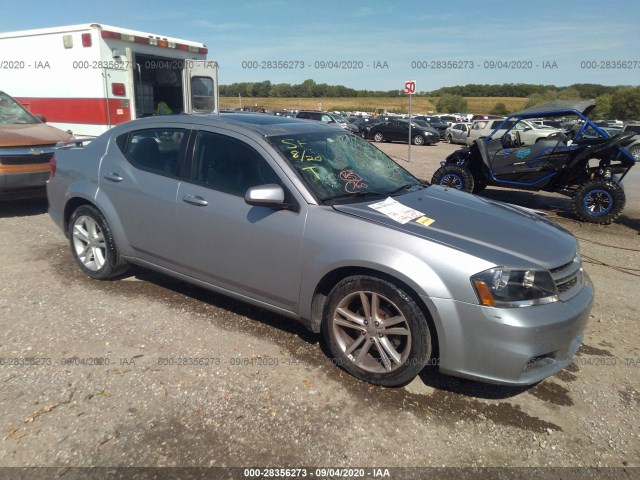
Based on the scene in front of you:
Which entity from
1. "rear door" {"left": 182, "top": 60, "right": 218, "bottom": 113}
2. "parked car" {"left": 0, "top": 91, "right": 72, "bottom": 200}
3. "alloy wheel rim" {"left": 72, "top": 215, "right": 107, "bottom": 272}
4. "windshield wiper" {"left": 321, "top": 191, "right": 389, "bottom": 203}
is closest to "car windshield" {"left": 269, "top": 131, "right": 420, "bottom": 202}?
→ "windshield wiper" {"left": 321, "top": 191, "right": 389, "bottom": 203}

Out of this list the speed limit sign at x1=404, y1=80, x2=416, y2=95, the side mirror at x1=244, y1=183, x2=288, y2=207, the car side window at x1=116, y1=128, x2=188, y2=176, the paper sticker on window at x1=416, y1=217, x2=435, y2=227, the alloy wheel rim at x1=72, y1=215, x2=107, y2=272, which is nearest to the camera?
the paper sticker on window at x1=416, y1=217, x2=435, y2=227

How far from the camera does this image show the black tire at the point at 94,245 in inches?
174

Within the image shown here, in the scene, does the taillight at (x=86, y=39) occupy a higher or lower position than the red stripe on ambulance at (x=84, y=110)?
higher

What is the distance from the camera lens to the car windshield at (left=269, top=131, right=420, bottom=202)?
342 centimetres

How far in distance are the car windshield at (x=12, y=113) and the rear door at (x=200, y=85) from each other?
3.12 m

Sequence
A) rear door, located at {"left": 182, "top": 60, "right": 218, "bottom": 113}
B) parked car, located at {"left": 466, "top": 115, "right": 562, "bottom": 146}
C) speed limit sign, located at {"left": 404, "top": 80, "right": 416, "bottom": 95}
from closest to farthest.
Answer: rear door, located at {"left": 182, "top": 60, "right": 218, "bottom": 113} → speed limit sign, located at {"left": 404, "top": 80, "right": 416, "bottom": 95} → parked car, located at {"left": 466, "top": 115, "right": 562, "bottom": 146}

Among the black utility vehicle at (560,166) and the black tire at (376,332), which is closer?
the black tire at (376,332)

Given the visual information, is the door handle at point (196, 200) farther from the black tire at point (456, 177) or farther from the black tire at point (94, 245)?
the black tire at point (456, 177)

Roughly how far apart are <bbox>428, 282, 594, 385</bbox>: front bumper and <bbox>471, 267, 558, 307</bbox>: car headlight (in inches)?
1.6

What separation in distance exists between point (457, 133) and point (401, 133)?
163 inches

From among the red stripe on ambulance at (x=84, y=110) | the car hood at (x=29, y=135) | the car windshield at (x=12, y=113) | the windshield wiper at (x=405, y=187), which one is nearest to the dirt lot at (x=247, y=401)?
the windshield wiper at (x=405, y=187)

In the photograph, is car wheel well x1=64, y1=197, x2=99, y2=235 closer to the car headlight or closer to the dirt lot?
the dirt lot

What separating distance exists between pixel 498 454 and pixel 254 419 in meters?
1.35

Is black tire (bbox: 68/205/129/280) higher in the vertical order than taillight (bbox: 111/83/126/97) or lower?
Result: lower
